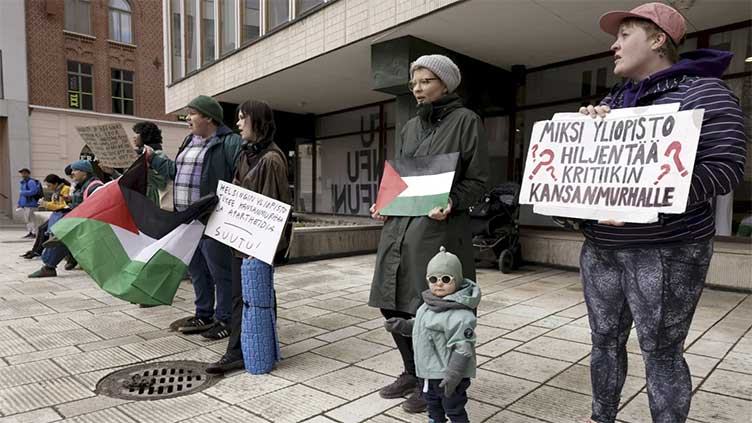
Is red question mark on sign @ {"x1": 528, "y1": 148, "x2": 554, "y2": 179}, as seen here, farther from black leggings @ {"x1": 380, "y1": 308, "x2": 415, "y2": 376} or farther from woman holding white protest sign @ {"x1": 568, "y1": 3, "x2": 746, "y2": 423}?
black leggings @ {"x1": 380, "y1": 308, "x2": 415, "y2": 376}

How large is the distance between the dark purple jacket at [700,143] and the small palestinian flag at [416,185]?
0.84 metres

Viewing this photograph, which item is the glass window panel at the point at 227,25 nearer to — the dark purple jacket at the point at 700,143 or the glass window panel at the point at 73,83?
the dark purple jacket at the point at 700,143

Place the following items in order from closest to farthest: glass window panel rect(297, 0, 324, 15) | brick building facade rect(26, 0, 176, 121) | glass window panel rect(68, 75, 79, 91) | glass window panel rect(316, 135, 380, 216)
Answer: glass window panel rect(297, 0, 324, 15), glass window panel rect(316, 135, 380, 216), brick building facade rect(26, 0, 176, 121), glass window panel rect(68, 75, 79, 91)

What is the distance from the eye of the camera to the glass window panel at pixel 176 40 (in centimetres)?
1352

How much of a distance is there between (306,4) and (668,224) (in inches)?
311

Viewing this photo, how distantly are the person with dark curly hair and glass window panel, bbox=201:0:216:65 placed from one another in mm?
8457

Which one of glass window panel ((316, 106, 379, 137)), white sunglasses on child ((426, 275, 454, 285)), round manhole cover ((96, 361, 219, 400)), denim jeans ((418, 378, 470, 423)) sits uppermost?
glass window panel ((316, 106, 379, 137))

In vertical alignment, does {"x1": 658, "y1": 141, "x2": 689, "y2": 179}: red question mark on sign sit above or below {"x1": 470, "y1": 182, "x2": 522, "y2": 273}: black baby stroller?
above

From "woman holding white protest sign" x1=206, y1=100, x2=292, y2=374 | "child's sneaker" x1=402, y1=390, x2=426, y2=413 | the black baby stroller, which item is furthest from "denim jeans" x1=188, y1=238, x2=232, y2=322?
the black baby stroller

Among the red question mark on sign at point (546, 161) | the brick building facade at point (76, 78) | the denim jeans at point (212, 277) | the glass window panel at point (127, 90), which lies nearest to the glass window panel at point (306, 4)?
the denim jeans at point (212, 277)

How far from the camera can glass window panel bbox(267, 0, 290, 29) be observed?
29.5 ft

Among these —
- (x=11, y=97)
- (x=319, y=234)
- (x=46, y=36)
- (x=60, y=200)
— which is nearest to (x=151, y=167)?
(x=319, y=234)

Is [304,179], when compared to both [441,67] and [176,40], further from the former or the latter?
[441,67]

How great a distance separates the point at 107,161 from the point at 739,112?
426 centimetres
